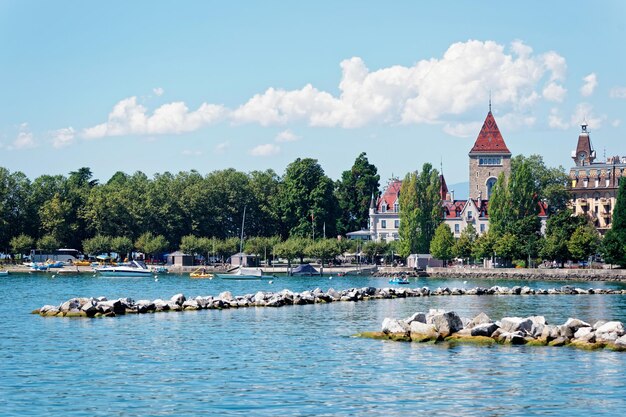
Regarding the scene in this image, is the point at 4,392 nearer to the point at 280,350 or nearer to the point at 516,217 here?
the point at 280,350

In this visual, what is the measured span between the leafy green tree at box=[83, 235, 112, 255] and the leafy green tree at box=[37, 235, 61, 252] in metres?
3.98

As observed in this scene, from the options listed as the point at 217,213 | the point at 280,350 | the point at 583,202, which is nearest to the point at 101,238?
the point at 217,213

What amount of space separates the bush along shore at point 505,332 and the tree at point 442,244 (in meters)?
83.0

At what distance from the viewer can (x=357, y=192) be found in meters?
162

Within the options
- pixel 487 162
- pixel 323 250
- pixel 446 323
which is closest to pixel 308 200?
pixel 323 250

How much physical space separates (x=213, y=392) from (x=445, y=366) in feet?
27.6

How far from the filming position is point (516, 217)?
122688 mm

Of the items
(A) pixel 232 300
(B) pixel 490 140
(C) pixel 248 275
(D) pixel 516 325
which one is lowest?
(D) pixel 516 325

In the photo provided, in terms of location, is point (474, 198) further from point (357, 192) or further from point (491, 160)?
point (357, 192)

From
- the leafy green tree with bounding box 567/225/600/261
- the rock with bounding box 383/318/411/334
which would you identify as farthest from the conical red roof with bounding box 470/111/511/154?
the rock with bounding box 383/318/411/334

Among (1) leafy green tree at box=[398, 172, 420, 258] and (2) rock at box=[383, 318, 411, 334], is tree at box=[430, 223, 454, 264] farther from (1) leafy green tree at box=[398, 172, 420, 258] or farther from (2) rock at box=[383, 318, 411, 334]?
(2) rock at box=[383, 318, 411, 334]

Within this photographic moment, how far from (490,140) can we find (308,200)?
27851 millimetres

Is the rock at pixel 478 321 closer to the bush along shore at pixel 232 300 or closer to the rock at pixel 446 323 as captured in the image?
the rock at pixel 446 323

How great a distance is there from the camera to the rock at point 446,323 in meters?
40.8
